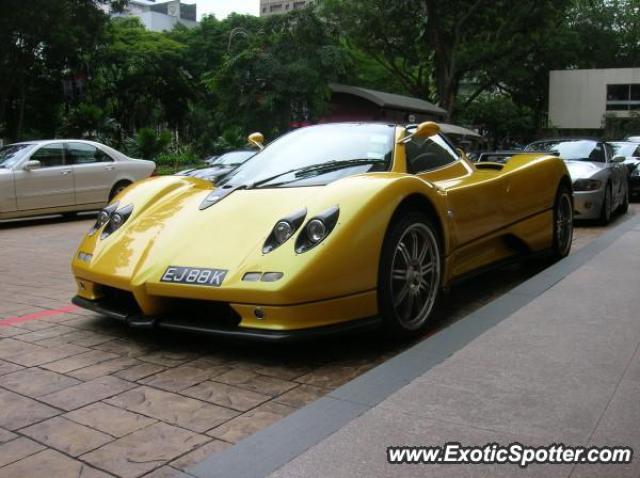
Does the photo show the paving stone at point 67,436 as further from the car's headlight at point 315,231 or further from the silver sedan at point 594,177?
the silver sedan at point 594,177

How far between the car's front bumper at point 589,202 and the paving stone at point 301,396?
7.47m

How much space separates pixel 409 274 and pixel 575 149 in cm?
823

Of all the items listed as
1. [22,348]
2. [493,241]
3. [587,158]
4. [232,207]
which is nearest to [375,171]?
[232,207]

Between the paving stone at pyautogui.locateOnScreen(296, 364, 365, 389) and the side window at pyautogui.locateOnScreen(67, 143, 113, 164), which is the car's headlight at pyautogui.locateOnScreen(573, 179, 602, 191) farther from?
the side window at pyautogui.locateOnScreen(67, 143, 113, 164)

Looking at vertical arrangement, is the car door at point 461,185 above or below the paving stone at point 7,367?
above

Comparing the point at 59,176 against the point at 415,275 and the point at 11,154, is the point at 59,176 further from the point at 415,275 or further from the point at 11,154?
the point at 415,275

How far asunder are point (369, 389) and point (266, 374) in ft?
2.15

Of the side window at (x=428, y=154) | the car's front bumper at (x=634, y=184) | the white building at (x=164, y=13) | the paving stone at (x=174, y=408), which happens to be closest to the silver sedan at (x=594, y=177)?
the car's front bumper at (x=634, y=184)

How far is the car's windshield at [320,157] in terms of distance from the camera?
432 centimetres

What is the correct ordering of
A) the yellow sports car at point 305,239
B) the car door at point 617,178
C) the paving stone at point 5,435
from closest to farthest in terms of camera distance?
the paving stone at point 5,435
the yellow sports car at point 305,239
the car door at point 617,178

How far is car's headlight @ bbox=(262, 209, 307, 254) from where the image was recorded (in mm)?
3577

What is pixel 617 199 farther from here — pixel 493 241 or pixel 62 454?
pixel 62 454

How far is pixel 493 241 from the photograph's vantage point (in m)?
5.12

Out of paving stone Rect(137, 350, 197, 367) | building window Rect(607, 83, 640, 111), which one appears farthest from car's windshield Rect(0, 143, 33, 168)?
building window Rect(607, 83, 640, 111)
